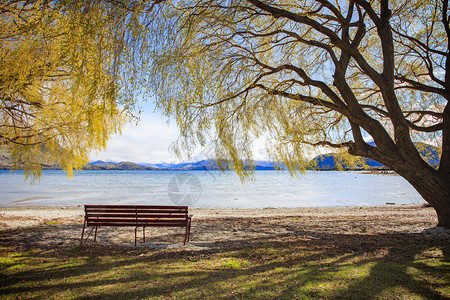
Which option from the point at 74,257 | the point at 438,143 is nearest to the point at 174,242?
the point at 74,257

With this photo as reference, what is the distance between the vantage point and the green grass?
3.12 meters

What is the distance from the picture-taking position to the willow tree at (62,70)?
392 cm

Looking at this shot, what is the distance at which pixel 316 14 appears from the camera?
6504mm

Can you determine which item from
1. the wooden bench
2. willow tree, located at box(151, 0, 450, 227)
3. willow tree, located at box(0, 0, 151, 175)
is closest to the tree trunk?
willow tree, located at box(151, 0, 450, 227)

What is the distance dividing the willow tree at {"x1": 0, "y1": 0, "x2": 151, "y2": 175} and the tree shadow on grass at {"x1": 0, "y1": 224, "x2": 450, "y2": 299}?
2.19m

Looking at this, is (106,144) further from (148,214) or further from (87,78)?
(87,78)

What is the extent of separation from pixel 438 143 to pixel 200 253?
344 inches

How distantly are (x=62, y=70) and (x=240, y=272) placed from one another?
614cm

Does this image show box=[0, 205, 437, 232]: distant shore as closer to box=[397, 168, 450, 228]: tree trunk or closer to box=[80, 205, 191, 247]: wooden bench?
box=[397, 168, 450, 228]: tree trunk

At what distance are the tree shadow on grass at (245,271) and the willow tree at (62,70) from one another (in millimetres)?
2190

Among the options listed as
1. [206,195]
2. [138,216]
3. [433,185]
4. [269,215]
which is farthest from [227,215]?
[206,195]

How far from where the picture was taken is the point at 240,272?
3824 millimetres

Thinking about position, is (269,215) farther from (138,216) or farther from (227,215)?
(138,216)

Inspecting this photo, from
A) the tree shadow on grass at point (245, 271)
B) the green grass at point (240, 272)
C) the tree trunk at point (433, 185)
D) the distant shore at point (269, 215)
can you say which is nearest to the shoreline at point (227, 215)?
the distant shore at point (269, 215)
